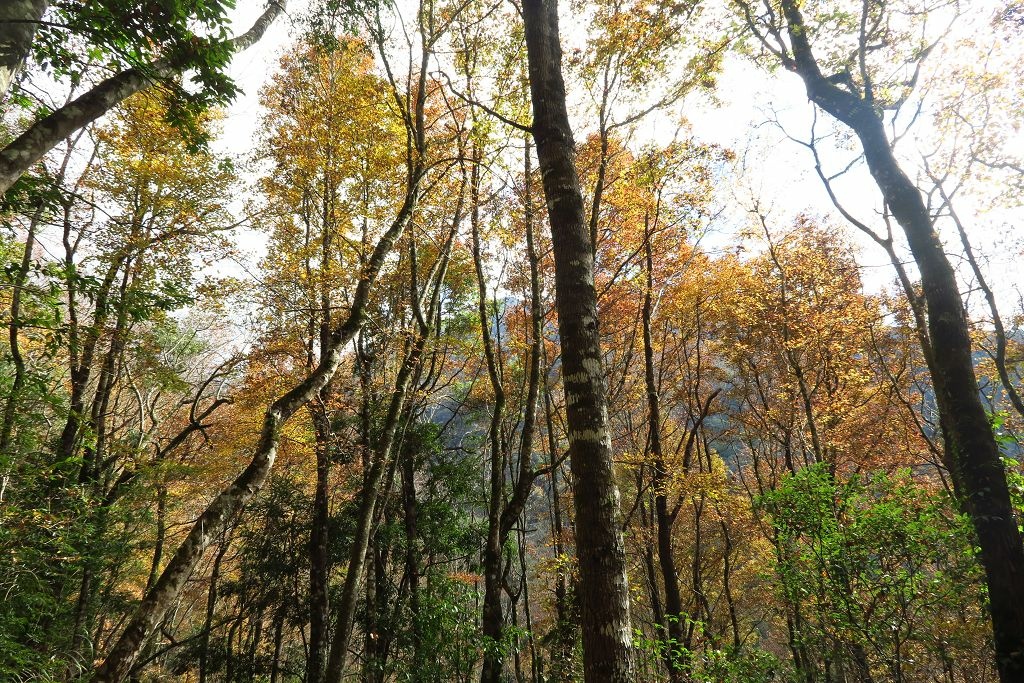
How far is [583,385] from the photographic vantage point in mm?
3064

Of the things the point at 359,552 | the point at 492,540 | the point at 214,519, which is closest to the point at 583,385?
the point at 214,519

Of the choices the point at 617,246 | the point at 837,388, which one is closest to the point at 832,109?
the point at 617,246

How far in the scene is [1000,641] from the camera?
408cm

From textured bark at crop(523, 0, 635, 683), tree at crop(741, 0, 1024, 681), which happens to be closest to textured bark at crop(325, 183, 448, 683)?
textured bark at crop(523, 0, 635, 683)

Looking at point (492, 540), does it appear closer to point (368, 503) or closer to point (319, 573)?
point (368, 503)

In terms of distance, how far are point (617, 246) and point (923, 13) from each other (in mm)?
6304

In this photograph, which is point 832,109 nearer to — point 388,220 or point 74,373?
point 388,220

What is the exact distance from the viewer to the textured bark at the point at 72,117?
10.7 ft

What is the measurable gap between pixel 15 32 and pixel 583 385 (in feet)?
15.4

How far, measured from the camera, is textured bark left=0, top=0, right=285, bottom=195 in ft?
10.7

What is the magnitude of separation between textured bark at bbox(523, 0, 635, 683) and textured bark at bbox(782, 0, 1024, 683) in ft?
13.8

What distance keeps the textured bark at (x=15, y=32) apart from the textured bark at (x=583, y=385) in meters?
3.61

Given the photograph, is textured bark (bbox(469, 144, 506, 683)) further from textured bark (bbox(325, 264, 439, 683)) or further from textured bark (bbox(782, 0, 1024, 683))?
textured bark (bbox(782, 0, 1024, 683))

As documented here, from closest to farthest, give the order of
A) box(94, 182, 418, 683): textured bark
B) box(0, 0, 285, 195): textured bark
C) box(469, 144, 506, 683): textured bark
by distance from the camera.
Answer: box(0, 0, 285, 195): textured bark → box(94, 182, 418, 683): textured bark → box(469, 144, 506, 683): textured bark
